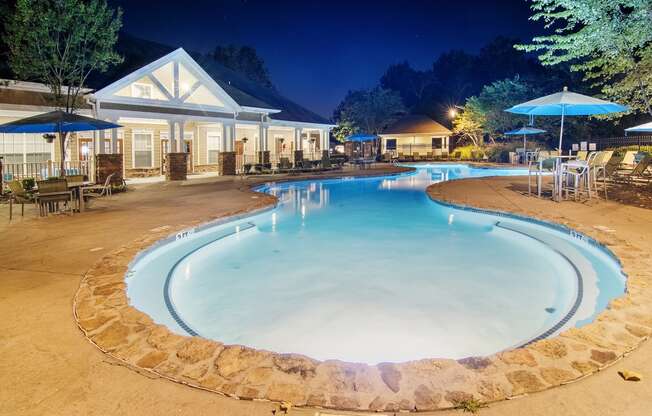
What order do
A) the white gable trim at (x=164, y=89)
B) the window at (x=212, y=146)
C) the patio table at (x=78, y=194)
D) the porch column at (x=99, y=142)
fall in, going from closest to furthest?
the patio table at (x=78, y=194) → the porch column at (x=99, y=142) → the white gable trim at (x=164, y=89) → the window at (x=212, y=146)

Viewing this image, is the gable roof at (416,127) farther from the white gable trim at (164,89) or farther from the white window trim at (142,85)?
the white window trim at (142,85)

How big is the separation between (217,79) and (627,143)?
79.0 feet

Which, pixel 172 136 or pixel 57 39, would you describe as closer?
pixel 57 39

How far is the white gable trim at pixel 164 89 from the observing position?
17.6 meters

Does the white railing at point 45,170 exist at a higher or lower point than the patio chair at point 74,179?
higher

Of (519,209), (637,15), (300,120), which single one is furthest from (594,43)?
(300,120)

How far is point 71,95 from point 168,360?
16317 mm

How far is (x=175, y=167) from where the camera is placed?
19.9 meters

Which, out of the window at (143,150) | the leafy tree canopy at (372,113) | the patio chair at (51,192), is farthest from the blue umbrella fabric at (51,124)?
the leafy tree canopy at (372,113)

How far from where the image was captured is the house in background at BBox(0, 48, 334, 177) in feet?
53.4

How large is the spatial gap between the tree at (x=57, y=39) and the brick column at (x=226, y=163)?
7626 millimetres

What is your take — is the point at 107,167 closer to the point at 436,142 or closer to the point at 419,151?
the point at 419,151

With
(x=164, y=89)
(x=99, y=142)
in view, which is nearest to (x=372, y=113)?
(x=164, y=89)

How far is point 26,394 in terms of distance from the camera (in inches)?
109
